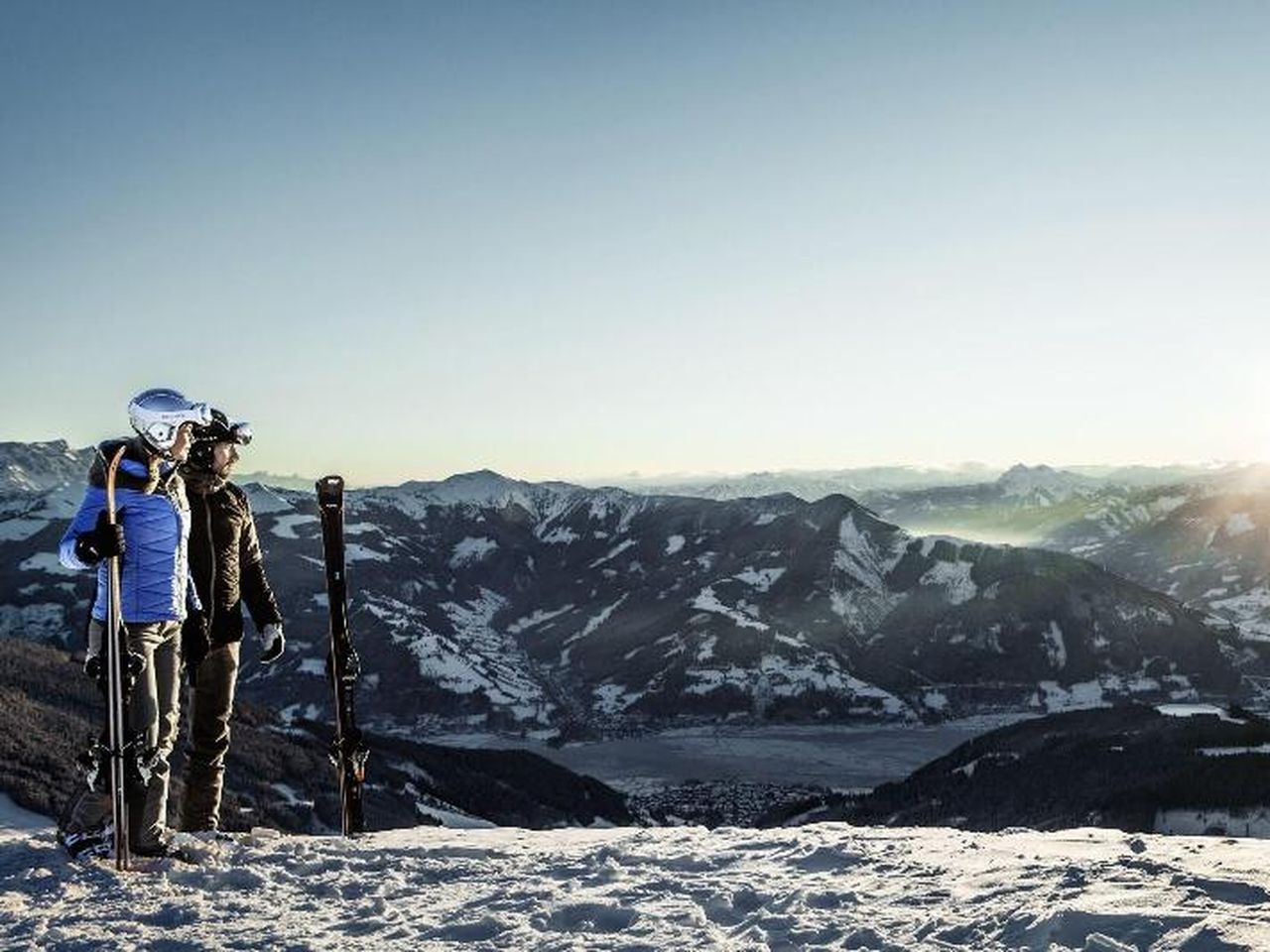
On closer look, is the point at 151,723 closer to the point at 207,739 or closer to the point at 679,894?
the point at 207,739

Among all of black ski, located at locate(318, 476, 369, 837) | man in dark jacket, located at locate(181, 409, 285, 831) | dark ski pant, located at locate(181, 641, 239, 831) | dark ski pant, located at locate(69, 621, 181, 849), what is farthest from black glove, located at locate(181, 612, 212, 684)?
black ski, located at locate(318, 476, 369, 837)

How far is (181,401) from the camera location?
10.6 m

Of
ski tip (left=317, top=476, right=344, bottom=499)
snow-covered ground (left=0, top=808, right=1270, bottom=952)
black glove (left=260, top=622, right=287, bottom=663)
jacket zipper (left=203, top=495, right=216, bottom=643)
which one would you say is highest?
ski tip (left=317, top=476, right=344, bottom=499)

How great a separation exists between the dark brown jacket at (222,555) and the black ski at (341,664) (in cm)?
99

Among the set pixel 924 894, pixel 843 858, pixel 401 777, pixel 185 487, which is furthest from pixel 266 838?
pixel 401 777

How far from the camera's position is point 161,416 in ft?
34.4

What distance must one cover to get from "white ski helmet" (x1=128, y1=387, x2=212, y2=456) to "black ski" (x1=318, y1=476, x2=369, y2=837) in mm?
2752

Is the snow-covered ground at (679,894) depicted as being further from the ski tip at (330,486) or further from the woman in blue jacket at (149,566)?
the ski tip at (330,486)

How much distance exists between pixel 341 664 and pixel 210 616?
2.30 m

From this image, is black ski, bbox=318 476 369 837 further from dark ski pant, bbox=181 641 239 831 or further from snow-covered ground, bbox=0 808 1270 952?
snow-covered ground, bbox=0 808 1270 952

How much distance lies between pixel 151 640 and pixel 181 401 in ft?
8.43

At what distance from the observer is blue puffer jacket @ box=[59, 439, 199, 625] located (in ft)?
33.5

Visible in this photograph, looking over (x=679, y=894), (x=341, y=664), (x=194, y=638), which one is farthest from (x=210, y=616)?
(x=679, y=894)

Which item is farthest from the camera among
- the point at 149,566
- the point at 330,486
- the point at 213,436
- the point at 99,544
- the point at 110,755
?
the point at 330,486
